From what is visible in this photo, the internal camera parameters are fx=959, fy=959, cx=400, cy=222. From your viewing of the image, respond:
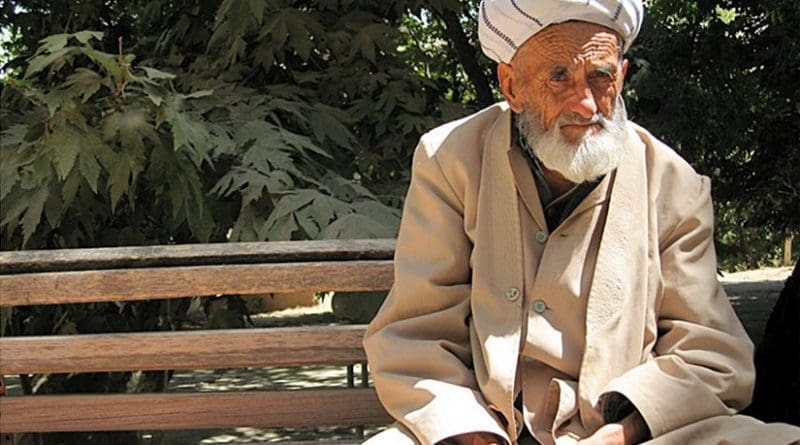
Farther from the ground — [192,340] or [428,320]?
[428,320]

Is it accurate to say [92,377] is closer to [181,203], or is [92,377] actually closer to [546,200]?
[181,203]

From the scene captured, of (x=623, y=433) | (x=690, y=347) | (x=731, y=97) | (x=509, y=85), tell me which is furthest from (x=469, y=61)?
(x=623, y=433)

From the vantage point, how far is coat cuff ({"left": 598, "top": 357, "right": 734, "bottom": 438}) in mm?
1882

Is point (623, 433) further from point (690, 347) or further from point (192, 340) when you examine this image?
point (192, 340)

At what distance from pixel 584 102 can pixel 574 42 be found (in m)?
0.12

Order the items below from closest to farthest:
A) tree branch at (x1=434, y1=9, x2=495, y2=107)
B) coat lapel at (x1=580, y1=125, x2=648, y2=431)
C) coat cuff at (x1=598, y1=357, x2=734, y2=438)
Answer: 1. coat cuff at (x1=598, y1=357, x2=734, y2=438)
2. coat lapel at (x1=580, y1=125, x2=648, y2=431)
3. tree branch at (x1=434, y1=9, x2=495, y2=107)

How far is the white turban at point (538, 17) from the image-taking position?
1.91 metres

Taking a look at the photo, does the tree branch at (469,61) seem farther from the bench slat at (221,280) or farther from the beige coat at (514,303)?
the beige coat at (514,303)

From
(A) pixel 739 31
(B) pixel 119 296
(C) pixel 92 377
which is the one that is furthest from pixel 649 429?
(A) pixel 739 31

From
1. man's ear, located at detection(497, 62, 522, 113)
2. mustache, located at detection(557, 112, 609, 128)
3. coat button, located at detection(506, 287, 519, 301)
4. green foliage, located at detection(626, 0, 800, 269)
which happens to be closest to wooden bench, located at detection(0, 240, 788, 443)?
coat button, located at detection(506, 287, 519, 301)

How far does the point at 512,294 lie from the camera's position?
2061mm

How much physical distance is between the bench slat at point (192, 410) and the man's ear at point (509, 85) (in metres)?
1.02

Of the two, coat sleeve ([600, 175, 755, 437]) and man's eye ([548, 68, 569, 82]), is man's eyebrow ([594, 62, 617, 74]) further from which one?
coat sleeve ([600, 175, 755, 437])

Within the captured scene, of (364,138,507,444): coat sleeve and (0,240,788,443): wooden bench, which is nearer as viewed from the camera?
(364,138,507,444): coat sleeve
